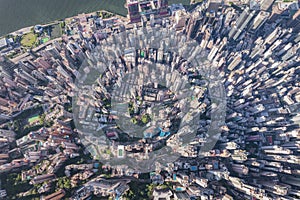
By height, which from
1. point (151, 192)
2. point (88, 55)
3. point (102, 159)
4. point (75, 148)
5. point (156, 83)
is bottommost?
point (151, 192)

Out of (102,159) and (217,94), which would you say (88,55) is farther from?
(217,94)

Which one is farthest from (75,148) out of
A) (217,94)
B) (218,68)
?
(218,68)

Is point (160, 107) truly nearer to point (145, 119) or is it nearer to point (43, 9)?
point (145, 119)

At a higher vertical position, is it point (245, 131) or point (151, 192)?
point (245, 131)

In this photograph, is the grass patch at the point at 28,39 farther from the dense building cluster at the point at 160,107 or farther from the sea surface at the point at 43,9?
the sea surface at the point at 43,9

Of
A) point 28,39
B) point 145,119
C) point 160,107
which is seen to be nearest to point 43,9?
point 28,39

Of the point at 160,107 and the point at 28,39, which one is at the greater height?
the point at 28,39
